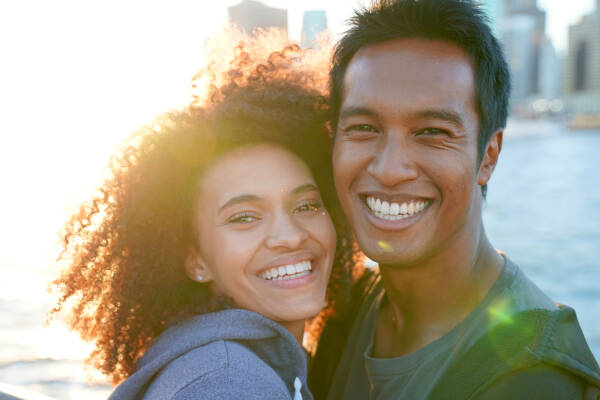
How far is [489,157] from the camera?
2.57 meters

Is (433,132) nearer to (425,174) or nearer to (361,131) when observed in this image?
(425,174)

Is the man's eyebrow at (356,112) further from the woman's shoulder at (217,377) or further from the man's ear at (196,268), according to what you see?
the woman's shoulder at (217,377)

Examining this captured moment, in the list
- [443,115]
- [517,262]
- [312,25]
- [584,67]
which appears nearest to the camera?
[443,115]

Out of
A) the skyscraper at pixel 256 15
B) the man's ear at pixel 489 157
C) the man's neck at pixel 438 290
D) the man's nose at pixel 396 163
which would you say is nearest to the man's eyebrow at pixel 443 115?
the man's nose at pixel 396 163

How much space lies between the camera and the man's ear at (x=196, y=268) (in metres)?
2.55

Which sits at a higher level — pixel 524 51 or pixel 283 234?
pixel 283 234

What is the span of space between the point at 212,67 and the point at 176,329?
123 centimetres

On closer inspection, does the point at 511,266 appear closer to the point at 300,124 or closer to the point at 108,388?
the point at 300,124

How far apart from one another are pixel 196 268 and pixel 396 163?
104 cm

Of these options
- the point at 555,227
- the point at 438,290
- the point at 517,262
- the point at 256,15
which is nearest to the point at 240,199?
the point at 438,290

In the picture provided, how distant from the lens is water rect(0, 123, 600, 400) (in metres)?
4.81

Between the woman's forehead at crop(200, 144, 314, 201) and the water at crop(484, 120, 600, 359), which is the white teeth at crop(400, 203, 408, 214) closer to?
the woman's forehead at crop(200, 144, 314, 201)

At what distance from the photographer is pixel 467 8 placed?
2414mm

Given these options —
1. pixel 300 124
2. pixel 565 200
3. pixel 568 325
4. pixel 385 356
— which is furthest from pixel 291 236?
pixel 565 200
